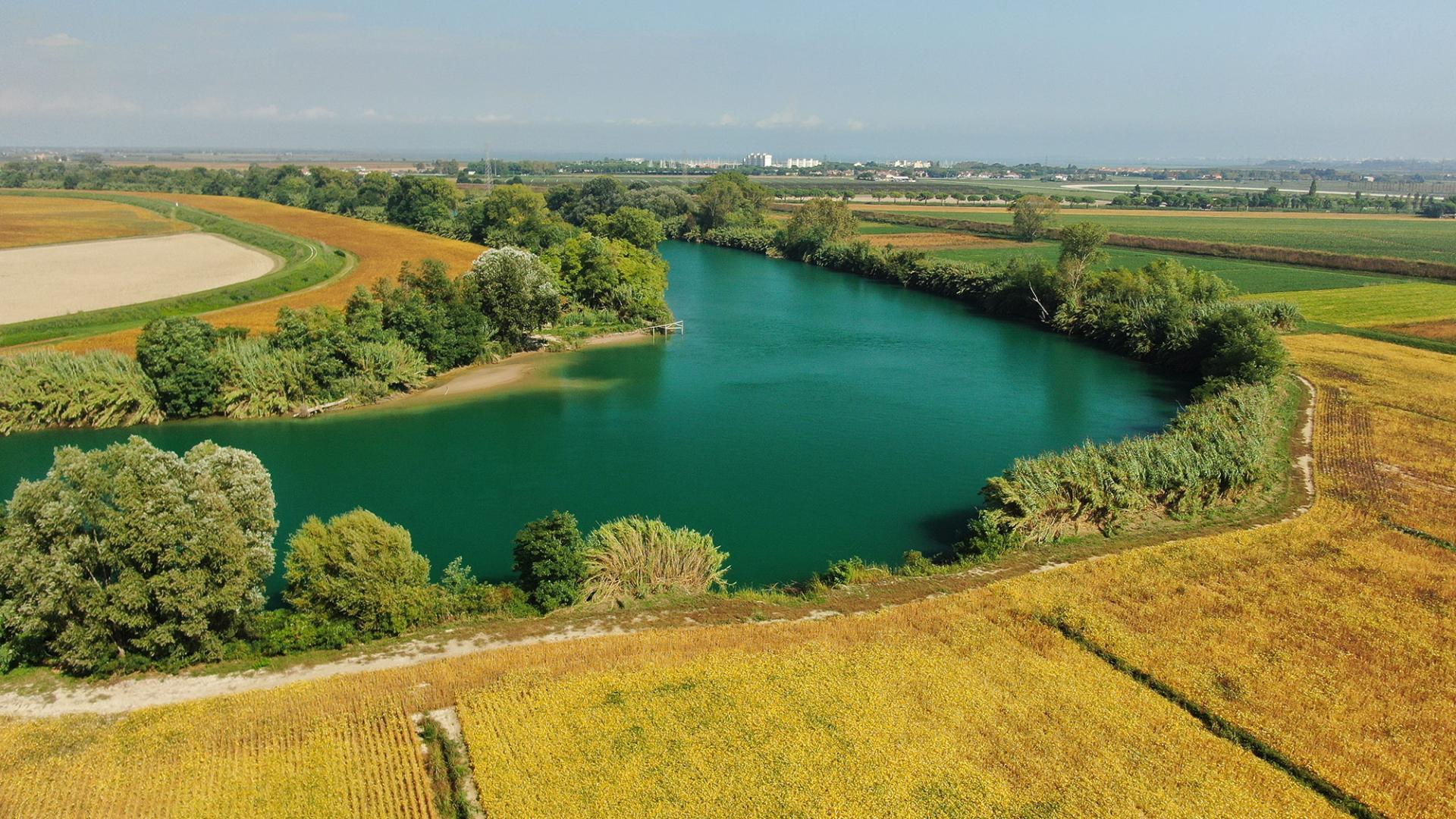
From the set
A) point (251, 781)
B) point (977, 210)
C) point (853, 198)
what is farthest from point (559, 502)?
point (853, 198)

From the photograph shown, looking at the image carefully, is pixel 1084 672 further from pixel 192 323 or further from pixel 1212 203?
pixel 1212 203

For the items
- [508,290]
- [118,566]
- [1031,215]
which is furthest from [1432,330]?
[118,566]

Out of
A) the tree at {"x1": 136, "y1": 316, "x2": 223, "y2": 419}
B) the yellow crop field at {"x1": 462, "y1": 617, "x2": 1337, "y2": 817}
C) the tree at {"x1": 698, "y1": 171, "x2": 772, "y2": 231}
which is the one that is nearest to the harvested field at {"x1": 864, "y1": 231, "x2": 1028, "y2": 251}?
the tree at {"x1": 698, "y1": 171, "x2": 772, "y2": 231}

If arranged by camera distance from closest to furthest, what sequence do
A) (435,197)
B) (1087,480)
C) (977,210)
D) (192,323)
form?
(1087,480)
(192,323)
(435,197)
(977,210)

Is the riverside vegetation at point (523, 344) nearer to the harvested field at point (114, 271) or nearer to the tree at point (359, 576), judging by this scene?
the tree at point (359, 576)

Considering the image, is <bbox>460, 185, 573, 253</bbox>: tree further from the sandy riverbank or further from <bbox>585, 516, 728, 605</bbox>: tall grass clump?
<bbox>585, 516, 728, 605</bbox>: tall grass clump

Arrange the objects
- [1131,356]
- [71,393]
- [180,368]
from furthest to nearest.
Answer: [1131,356] → [180,368] → [71,393]

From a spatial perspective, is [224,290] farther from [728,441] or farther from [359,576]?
[359,576]
